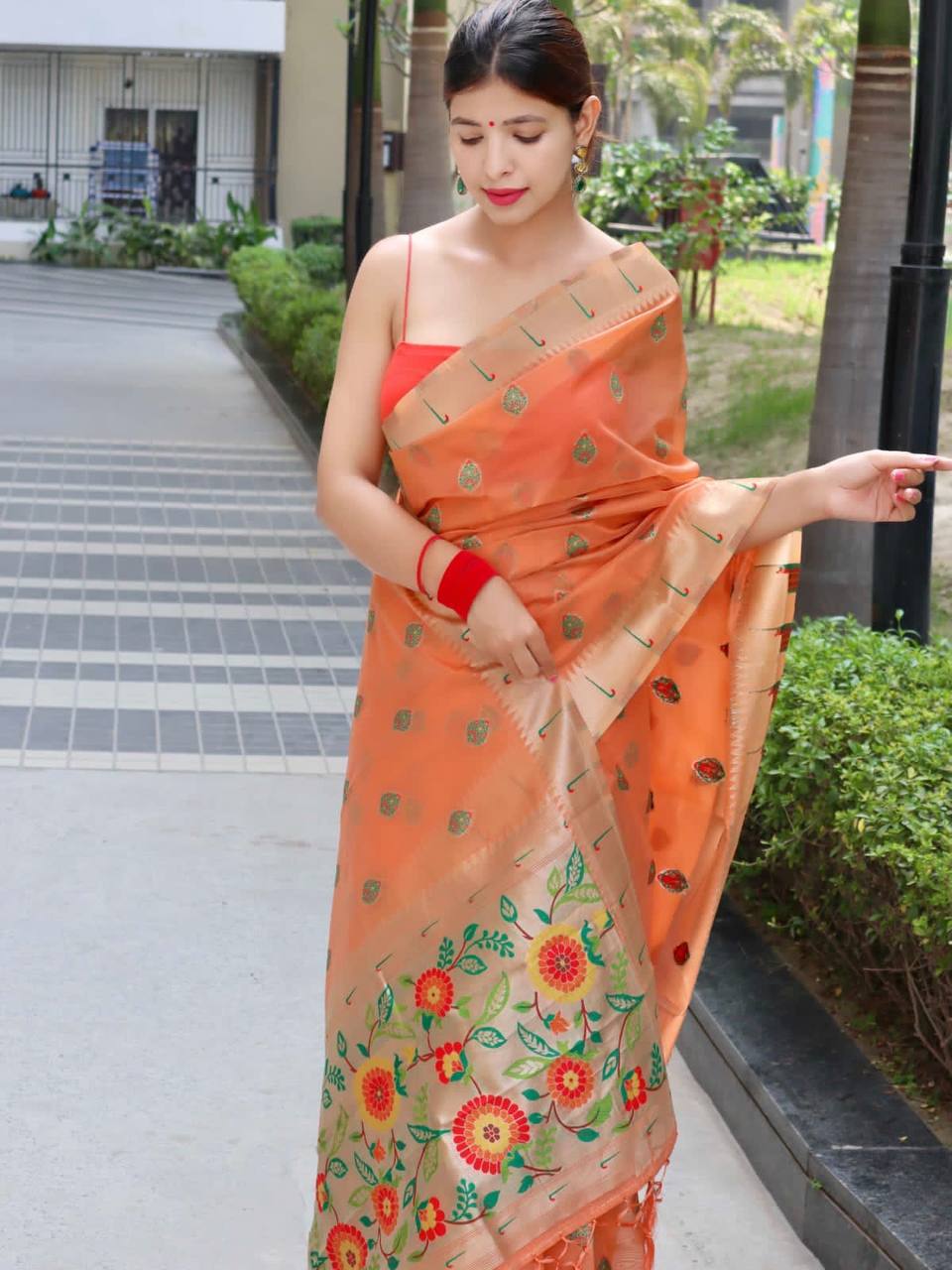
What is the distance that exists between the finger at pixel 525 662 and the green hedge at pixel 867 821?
1.11 metres

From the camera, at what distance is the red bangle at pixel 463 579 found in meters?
2.13

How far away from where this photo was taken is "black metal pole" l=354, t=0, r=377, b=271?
13711 mm

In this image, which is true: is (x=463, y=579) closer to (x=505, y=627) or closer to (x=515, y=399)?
(x=505, y=627)

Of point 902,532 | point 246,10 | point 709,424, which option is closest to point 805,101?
point 246,10

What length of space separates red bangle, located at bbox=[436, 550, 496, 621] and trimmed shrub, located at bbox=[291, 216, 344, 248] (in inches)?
1111

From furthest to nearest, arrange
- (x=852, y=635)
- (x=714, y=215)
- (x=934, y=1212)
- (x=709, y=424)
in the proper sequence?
(x=714, y=215), (x=709, y=424), (x=852, y=635), (x=934, y=1212)

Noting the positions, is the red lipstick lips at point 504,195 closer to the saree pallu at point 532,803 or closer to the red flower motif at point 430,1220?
the saree pallu at point 532,803

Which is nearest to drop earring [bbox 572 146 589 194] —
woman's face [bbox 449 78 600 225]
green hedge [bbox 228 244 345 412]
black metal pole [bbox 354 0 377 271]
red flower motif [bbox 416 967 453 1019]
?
woman's face [bbox 449 78 600 225]

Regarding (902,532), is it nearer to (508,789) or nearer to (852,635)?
(852,635)

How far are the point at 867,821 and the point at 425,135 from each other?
364 inches

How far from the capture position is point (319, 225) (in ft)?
98.2

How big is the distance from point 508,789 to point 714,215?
525 inches

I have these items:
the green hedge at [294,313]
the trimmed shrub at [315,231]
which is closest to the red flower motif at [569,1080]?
the green hedge at [294,313]

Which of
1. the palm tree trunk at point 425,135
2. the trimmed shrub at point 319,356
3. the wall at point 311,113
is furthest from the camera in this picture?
the wall at point 311,113
